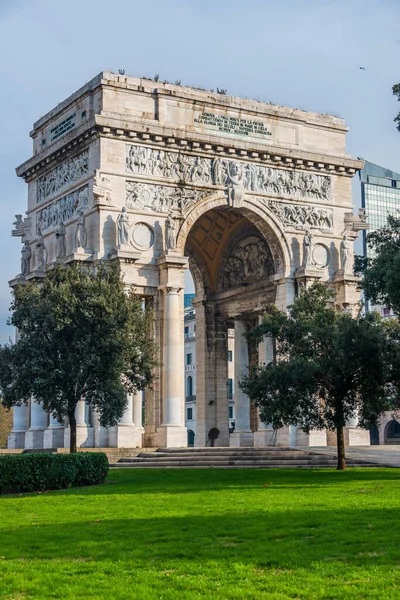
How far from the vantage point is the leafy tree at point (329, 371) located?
107 feet

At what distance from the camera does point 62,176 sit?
50.2 m

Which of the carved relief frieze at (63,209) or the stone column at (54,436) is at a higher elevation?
the carved relief frieze at (63,209)

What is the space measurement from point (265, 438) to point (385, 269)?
24.3 meters

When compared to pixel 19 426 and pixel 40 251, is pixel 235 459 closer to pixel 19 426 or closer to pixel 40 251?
pixel 19 426

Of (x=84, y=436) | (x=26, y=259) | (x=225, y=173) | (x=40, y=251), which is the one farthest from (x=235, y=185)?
(x=84, y=436)

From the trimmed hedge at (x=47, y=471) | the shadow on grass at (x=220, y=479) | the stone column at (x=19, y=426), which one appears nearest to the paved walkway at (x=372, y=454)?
the shadow on grass at (x=220, y=479)

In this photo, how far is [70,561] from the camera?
44.7 feet

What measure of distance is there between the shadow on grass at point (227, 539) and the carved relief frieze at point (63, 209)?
99.2 feet

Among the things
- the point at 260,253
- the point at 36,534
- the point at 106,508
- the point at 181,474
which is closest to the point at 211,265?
the point at 260,253

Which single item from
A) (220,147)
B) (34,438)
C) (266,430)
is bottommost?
(34,438)

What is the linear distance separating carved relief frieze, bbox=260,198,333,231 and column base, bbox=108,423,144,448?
15027 millimetres

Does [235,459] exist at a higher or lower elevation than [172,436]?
lower

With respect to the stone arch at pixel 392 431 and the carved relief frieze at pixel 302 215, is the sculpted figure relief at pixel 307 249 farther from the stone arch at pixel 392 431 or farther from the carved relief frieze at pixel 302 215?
the stone arch at pixel 392 431

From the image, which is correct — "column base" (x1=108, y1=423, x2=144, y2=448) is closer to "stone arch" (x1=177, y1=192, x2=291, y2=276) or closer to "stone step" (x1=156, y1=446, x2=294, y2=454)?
"stone step" (x1=156, y1=446, x2=294, y2=454)
